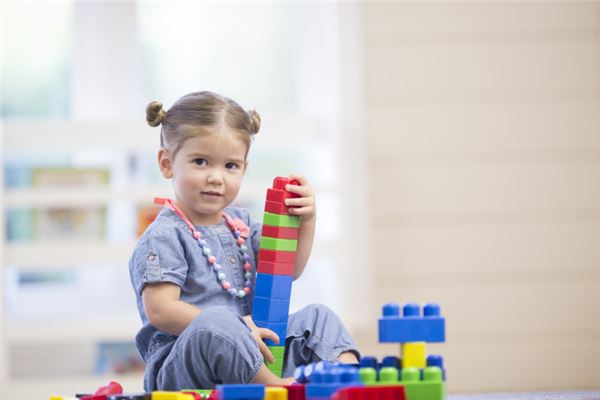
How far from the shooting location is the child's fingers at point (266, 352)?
116cm

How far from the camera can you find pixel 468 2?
244cm

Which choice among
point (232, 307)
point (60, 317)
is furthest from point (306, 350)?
point (60, 317)

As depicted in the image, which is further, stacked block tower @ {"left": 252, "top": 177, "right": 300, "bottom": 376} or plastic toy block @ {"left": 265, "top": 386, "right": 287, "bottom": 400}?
stacked block tower @ {"left": 252, "top": 177, "right": 300, "bottom": 376}

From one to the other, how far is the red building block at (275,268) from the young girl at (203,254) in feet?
Answer: 0.24

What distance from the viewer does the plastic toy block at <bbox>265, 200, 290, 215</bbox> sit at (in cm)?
122

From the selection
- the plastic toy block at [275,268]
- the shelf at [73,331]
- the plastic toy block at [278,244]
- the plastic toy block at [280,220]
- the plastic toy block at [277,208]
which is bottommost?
the shelf at [73,331]

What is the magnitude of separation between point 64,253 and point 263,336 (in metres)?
1.21

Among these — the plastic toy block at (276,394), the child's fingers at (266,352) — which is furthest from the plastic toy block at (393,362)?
the child's fingers at (266,352)

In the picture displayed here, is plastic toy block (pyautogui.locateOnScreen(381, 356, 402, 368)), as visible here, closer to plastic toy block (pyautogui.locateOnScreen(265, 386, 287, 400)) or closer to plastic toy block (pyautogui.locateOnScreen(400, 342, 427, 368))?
plastic toy block (pyautogui.locateOnScreen(400, 342, 427, 368))

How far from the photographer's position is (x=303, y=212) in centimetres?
124

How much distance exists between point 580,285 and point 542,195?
27 cm

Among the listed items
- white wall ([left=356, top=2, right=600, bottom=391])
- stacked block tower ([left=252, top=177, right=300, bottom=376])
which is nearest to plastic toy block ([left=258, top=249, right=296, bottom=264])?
stacked block tower ([left=252, top=177, right=300, bottom=376])

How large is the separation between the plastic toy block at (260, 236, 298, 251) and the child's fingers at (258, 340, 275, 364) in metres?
0.13

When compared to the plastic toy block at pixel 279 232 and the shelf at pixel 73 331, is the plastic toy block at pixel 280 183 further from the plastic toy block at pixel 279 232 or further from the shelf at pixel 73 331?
the shelf at pixel 73 331
